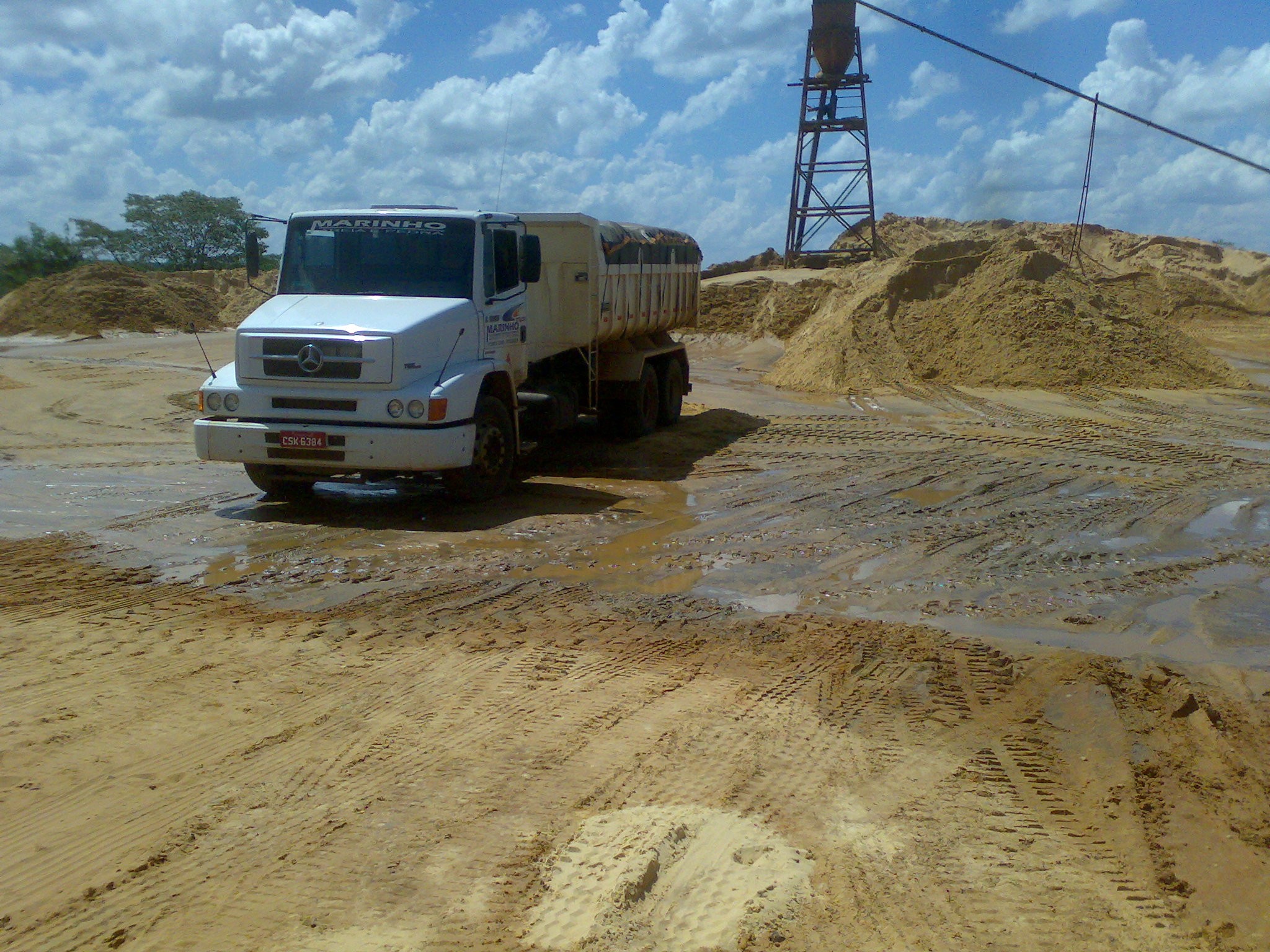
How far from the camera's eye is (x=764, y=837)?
3.84 m

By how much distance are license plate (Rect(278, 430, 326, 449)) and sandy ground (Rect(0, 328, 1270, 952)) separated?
2.32ft

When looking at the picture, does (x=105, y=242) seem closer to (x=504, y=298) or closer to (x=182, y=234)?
(x=182, y=234)

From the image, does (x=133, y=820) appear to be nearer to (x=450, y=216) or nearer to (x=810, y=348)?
(x=450, y=216)

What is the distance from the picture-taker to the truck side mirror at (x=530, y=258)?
10477mm

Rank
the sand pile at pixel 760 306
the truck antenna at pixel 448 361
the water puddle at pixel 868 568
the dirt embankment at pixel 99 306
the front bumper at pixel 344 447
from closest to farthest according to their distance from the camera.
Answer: the water puddle at pixel 868 568 → the front bumper at pixel 344 447 → the truck antenna at pixel 448 361 → the sand pile at pixel 760 306 → the dirt embankment at pixel 99 306

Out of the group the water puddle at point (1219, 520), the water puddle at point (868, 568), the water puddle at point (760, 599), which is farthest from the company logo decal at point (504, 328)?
the water puddle at point (1219, 520)

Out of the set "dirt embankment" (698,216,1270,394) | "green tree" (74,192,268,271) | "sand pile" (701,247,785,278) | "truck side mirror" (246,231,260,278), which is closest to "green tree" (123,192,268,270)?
"green tree" (74,192,268,271)

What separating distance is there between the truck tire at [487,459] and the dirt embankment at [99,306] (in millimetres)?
24216

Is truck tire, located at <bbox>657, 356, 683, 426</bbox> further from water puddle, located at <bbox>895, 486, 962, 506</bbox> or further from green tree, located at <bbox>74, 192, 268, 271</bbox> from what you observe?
green tree, located at <bbox>74, 192, 268, 271</bbox>

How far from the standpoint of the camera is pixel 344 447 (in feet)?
29.4

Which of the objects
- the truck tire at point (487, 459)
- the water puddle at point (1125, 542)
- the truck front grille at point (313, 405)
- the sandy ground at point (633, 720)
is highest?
the truck front grille at point (313, 405)

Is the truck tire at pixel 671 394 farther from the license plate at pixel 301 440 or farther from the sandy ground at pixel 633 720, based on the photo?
the license plate at pixel 301 440

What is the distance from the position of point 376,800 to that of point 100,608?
133 inches

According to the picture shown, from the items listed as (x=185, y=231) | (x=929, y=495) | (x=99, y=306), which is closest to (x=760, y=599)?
(x=929, y=495)
